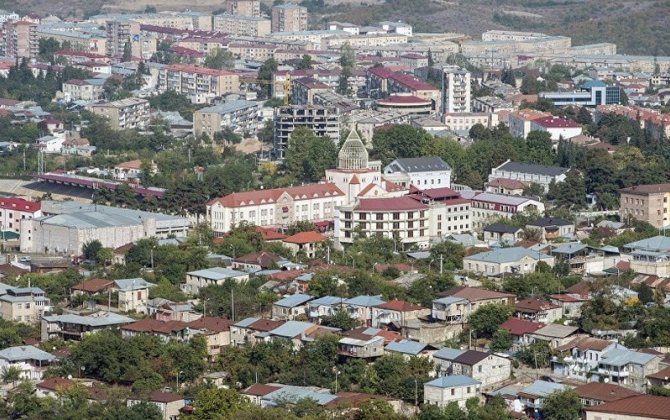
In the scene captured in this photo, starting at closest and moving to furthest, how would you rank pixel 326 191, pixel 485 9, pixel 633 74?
pixel 326 191 < pixel 633 74 < pixel 485 9

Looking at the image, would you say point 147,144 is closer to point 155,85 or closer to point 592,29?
point 155,85

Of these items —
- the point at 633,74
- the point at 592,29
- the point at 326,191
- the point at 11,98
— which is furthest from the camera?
the point at 592,29

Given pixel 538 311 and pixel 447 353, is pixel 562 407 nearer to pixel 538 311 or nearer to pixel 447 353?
pixel 447 353

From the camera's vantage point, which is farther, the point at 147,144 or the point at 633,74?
the point at 633,74

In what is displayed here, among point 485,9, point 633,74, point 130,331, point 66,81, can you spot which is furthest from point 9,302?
point 485,9

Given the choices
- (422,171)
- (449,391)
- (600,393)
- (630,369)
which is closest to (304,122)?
(422,171)

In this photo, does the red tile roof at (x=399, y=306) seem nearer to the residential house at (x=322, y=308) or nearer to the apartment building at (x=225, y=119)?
the residential house at (x=322, y=308)
